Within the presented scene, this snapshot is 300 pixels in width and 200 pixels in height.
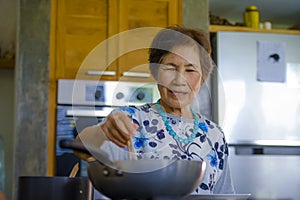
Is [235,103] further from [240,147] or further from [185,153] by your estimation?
[185,153]

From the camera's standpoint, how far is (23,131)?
2896 mm

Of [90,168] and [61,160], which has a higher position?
[90,168]

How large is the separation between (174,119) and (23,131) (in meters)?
1.68

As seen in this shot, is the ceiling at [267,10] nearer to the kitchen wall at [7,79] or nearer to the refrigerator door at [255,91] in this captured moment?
the refrigerator door at [255,91]

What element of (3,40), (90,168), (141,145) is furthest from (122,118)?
(3,40)

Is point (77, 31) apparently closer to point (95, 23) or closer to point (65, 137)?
point (95, 23)

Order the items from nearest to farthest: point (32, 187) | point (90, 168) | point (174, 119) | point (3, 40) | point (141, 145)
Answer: point (90, 168) < point (32, 187) < point (141, 145) < point (174, 119) < point (3, 40)

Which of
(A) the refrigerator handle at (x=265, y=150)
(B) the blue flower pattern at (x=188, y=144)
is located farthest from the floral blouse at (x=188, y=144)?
(A) the refrigerator handle at (x=265, y=150)

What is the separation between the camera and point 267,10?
390 centimetres

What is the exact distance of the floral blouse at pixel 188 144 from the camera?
128cm

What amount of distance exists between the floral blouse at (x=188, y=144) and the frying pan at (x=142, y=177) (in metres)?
0.43

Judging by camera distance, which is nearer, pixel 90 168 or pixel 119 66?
pixel 90 168

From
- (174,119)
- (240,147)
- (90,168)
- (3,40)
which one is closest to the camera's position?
(90,168)

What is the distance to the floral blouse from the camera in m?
1.28
